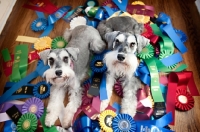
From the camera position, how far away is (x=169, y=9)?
10.3 ft

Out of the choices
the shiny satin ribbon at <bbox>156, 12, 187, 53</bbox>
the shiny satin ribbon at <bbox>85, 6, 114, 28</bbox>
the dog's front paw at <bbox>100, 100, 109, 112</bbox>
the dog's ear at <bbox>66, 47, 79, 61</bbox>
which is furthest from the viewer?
the shiny satin ribbon at <bbox>85, 6, 114, 28</bbox>

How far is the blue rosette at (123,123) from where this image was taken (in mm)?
1834

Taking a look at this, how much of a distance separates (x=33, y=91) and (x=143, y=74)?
48.4 inches

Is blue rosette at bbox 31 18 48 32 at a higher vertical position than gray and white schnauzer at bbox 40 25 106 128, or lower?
higher

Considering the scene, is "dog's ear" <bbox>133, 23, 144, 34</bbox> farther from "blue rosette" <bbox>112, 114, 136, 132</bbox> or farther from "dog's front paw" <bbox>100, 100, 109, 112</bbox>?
"blue rosette" <bbox>112, 114, 136, 132</bbox>

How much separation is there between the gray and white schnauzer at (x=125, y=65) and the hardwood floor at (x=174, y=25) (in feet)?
0.57

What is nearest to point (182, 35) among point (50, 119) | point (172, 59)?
point (172, 59)

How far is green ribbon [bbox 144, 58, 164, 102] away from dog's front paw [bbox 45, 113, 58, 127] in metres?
1.03

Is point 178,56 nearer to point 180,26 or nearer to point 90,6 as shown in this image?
point 180,26

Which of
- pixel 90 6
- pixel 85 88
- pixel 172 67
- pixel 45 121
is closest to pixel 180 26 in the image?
pixel 172 67

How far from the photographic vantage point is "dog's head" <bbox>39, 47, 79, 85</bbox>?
1801 millimetres

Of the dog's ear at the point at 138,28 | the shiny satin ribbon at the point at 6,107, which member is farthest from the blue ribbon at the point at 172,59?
the shiny satin ribbon at the point at 6,107

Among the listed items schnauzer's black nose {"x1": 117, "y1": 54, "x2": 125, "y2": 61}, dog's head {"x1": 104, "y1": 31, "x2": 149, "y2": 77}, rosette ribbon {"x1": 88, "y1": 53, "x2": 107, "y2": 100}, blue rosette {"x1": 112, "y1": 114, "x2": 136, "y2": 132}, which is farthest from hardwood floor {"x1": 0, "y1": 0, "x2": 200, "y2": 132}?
schnauzer's black nose {"x1": 117, "y1": 54, "x2": 125, "y2": 61}

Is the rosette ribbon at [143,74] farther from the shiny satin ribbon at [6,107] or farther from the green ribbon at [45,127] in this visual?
the shiny satin ribbon at [6,107]
